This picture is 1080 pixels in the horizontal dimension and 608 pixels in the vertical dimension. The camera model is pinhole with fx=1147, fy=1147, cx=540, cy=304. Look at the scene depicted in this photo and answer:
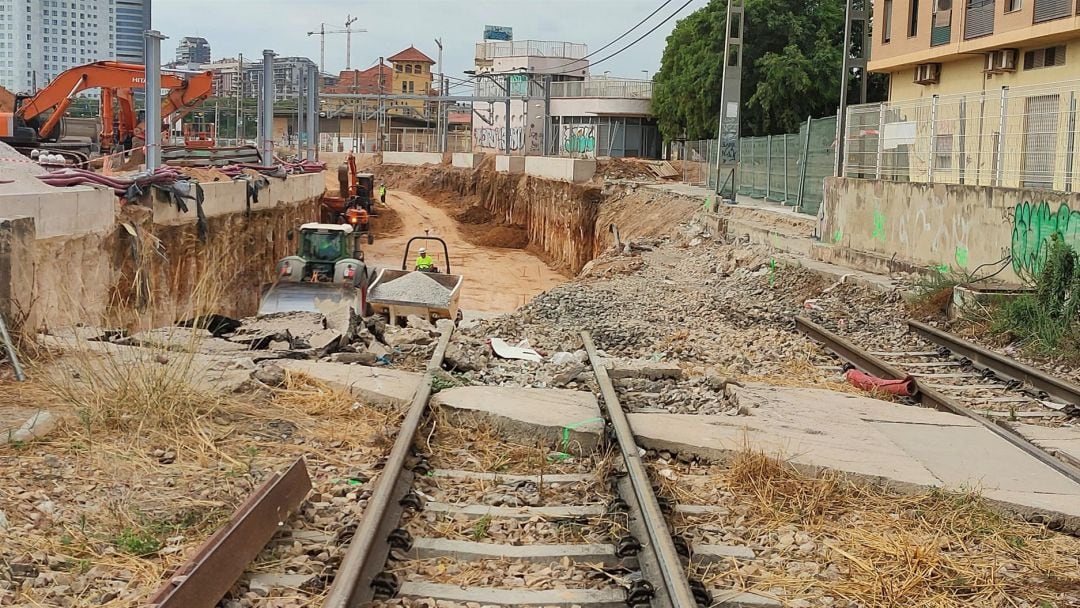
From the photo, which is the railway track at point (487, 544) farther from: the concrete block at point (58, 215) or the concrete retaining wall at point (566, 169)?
the concrete retaining wall at point (566, 169)

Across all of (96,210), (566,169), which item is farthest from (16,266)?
(566,169)

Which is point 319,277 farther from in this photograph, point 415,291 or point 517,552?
point 517,552

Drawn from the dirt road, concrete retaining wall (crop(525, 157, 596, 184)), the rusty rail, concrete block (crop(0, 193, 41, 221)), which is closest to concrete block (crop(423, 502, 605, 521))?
the rusty rail

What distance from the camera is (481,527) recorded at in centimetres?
628

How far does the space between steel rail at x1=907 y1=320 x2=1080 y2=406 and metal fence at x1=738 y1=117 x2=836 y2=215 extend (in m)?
12.7

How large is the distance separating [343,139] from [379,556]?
101640 millimetres

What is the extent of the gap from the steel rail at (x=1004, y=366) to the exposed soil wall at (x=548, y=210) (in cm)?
2017

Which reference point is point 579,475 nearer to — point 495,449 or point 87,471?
point 495,449

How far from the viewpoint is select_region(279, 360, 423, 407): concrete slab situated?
373 inches

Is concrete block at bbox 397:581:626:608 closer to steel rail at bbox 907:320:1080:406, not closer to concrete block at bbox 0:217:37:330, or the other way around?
concrete block at bbox 0:217:37:330

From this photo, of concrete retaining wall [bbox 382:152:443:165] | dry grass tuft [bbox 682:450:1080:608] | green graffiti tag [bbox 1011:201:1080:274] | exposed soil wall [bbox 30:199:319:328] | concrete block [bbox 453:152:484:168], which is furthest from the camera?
concrete retaining wall [bbox 382:152:443:165]

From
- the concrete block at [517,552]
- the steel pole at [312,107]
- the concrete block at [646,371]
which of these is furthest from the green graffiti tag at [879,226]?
the steel pole at [312,107]

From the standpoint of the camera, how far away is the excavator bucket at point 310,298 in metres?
18.9

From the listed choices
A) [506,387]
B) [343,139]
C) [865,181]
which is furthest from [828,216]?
[343,139]
